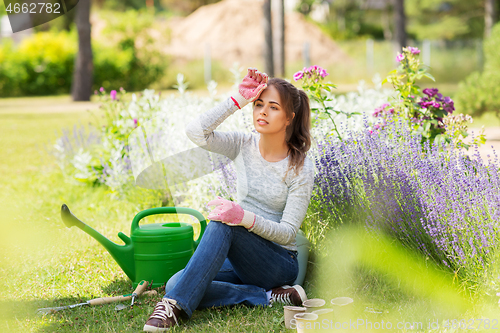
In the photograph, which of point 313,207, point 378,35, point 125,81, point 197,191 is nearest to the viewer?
point 313,207

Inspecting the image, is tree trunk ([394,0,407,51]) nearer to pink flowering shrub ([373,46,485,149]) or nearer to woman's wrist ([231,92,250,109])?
pink flowering shrub ([373,46,485,149])

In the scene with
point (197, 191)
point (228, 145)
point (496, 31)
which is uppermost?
point (496, 31)

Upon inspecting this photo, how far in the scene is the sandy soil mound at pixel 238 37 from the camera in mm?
19469

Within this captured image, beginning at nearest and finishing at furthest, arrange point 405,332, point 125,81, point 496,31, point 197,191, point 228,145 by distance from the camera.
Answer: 1. point 405,332
2. point 228,145
3. point 197,191
4. point 496,31
5. point 125,81

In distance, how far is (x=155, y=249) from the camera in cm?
256

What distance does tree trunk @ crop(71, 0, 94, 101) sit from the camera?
40.2 feet

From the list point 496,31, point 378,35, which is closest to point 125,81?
point 496,31

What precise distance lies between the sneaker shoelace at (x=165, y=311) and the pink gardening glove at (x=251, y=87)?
0.94 metres

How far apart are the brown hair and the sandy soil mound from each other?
1662 cm

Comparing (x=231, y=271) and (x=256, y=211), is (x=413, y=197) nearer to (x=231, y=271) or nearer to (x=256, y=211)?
(x=256, y=211)

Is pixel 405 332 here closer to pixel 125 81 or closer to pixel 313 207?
pixel 313 207

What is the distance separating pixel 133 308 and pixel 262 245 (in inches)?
27.6

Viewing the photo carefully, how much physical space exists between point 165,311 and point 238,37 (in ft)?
65.5

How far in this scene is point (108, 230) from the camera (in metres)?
3.61
